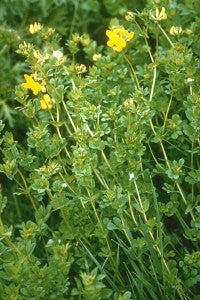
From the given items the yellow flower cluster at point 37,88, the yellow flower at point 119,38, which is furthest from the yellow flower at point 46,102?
the yellow flower at point 119,38

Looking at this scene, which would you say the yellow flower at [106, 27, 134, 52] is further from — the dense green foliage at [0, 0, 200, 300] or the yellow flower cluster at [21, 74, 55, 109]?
the yellow flower cluster at [21, 74, 55, 109]

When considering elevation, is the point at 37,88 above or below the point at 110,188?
above

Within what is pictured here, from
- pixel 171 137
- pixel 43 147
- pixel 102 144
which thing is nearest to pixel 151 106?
pixel 171 137

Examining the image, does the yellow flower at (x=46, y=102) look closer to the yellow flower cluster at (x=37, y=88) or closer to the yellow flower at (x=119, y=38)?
the yellow flower cluster at (x=37, y=88)

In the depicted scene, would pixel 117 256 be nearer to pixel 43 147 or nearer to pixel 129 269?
pixel 129 269

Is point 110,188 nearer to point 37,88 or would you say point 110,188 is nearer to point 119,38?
point 37,88

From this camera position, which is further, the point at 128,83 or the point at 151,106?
the point at 128,83

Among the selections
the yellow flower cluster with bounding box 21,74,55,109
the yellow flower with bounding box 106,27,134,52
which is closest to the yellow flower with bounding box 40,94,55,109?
the yellow flower cluster with bounding box 21,74,55,109

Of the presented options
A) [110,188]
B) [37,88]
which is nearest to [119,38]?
[37,88]
